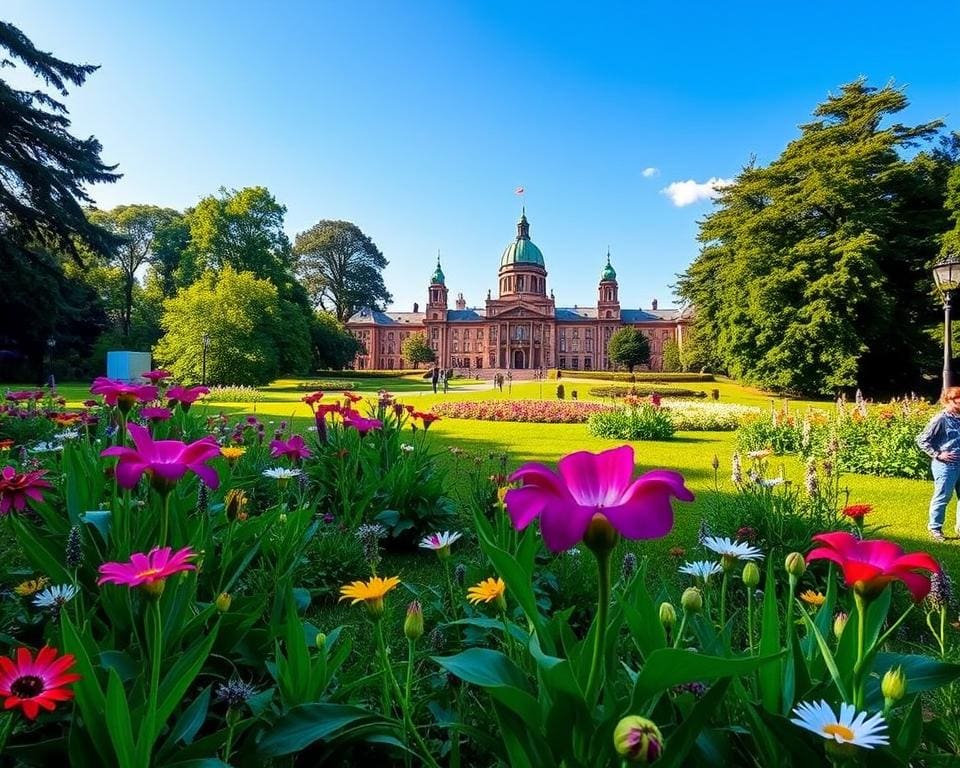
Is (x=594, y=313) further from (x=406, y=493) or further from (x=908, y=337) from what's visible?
(x=406, y=493)

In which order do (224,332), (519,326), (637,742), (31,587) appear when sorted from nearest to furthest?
(637,742) → (31,587) → (224,332) → (519,326)

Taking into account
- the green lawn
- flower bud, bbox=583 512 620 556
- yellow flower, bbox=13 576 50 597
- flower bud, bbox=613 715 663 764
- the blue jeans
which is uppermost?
flower bud, bbox=583 512 620 556

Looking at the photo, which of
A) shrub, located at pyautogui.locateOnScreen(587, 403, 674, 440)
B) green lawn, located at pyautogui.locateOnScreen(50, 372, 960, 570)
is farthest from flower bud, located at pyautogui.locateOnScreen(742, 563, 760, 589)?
shrub, located at pyautogui.locateOnScreen(587, 403, 674, 440)

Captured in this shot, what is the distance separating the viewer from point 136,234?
42250mm

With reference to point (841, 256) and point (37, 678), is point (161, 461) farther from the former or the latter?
point (841, 256)

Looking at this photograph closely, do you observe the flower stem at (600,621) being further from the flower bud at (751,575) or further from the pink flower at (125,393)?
the pink flower at (125,393)

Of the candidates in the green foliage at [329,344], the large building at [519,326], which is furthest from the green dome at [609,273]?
the green foliage at [329,344]

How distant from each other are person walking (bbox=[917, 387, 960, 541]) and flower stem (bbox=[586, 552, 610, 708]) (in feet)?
18.4

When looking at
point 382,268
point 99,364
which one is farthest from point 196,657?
point 382,268

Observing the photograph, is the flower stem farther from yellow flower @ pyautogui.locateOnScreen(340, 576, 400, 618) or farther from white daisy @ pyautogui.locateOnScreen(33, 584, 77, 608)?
white daisy @ pyautogui.locateOnScreen(33, 584, 77, 608)

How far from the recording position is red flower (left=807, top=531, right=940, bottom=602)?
0.96 metres

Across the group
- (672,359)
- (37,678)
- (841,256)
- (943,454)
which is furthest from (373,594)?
(672,359)

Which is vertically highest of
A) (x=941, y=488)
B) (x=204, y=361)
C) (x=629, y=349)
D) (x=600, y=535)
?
(x=629, y=349)

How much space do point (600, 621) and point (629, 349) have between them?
183ft
